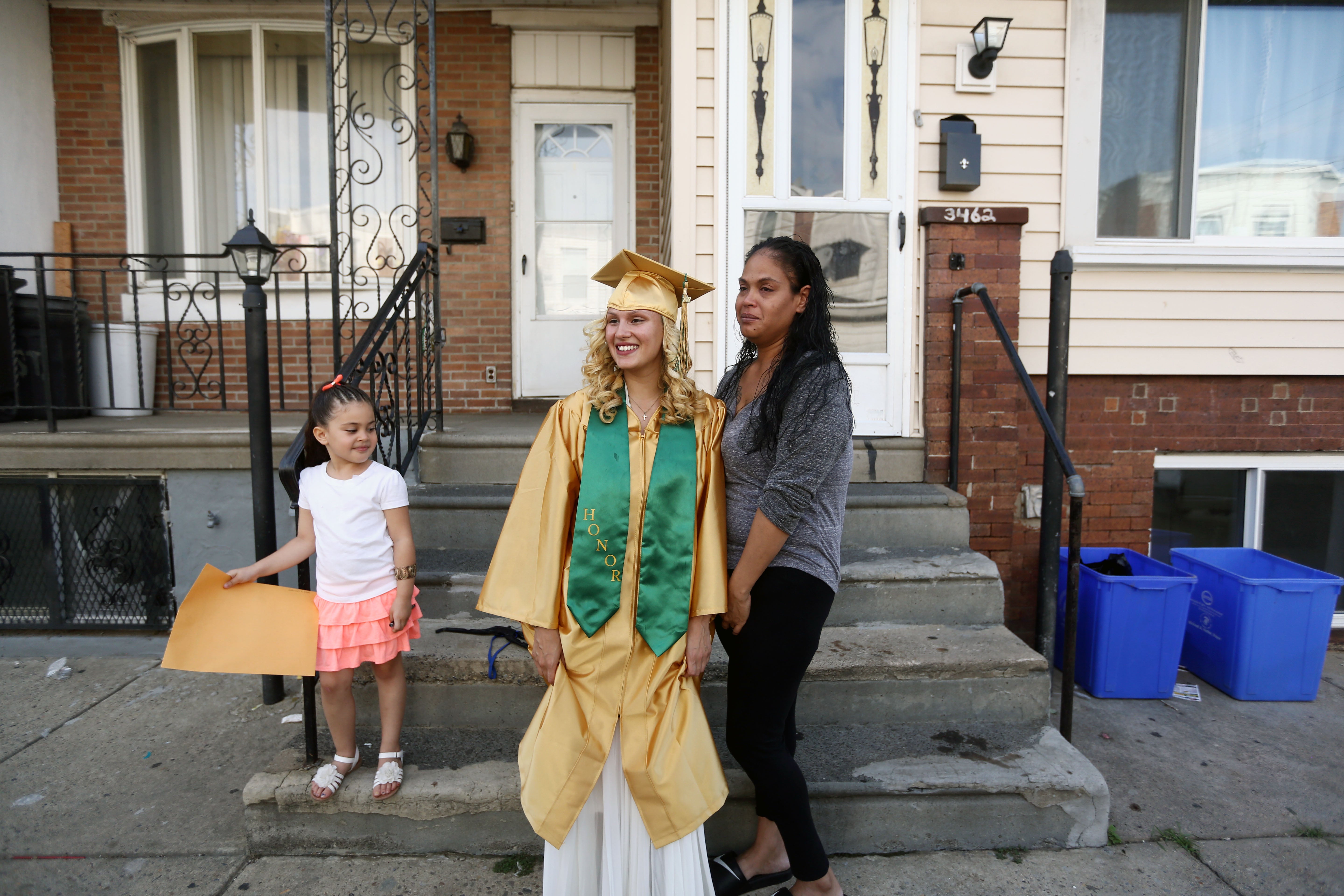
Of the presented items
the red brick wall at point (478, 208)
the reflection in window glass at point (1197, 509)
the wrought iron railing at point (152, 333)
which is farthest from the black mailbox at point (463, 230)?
the reflection in window glass at point (1197, 509)

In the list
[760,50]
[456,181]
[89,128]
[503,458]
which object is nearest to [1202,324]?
[760,50]

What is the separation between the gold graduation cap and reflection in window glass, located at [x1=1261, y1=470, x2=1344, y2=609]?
4.15 metres

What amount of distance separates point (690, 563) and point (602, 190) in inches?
179

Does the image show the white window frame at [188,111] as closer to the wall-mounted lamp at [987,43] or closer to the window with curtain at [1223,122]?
the wall-mounted lamp at [987,43]

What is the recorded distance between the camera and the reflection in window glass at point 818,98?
3.92m

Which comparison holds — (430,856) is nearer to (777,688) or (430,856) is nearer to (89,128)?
(777,688)

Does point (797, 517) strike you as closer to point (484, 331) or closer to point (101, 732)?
point (101, 732)

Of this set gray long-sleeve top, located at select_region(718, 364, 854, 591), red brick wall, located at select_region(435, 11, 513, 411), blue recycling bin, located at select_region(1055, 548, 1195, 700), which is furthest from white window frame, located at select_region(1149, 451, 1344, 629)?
red brick wall, located at select_region(435, 11, 513, 411)

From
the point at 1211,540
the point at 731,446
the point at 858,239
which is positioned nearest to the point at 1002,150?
the point at 858,239

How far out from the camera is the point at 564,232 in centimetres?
587

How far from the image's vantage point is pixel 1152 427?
4270 millimetres

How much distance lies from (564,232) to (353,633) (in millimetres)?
4103

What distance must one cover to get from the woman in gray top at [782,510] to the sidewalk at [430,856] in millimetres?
596

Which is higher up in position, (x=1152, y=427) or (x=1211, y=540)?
(x=1152, y=427)
